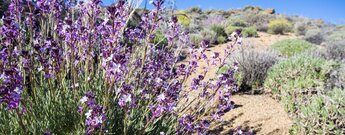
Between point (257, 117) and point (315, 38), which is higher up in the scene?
point (315, 38)

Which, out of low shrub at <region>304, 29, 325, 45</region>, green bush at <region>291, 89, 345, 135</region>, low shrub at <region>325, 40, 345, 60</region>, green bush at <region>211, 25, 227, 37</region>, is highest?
green bush at <region>211, 25, 227, 37</region>

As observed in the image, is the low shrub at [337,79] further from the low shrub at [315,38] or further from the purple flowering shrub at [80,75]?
the low shrub at [315,38]

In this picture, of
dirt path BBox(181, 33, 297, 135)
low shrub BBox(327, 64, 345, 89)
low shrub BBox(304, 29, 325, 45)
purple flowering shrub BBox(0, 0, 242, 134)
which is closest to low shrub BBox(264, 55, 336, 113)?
low shrub BBox(327, 64, 345, 89)

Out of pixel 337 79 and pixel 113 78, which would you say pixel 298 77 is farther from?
pixel 113 78

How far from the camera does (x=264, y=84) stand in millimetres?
7203

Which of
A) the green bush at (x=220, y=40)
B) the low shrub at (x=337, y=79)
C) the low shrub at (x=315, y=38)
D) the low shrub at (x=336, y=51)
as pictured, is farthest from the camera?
the low shrub at (x=315, y=38)

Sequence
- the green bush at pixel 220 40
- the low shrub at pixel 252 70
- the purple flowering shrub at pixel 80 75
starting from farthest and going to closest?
the green bush at pixel 220 40 < the low shrub at pixel 252 70 < the purple flowering shrub at pixel 80 75

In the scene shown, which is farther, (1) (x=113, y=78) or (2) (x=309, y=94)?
(2) (x=309, y=94)

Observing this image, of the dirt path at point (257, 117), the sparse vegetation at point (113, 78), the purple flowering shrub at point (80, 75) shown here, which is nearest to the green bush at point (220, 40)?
the dirt path at point (257, 117)

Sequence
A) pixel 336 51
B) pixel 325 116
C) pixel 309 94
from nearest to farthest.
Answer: pixel 325 116 < pixel 309 94 < pixel 336 51

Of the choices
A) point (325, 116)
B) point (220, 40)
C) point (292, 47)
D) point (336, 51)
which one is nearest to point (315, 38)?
point (220, 40)

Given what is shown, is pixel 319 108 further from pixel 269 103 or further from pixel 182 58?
pixel 182 58

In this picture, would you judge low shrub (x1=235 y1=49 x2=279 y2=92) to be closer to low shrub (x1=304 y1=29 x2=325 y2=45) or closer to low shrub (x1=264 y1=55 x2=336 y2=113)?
low shrub (x1=264 y1=55 x2=336 y2=113)

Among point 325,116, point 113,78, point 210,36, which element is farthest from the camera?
point 210,36
